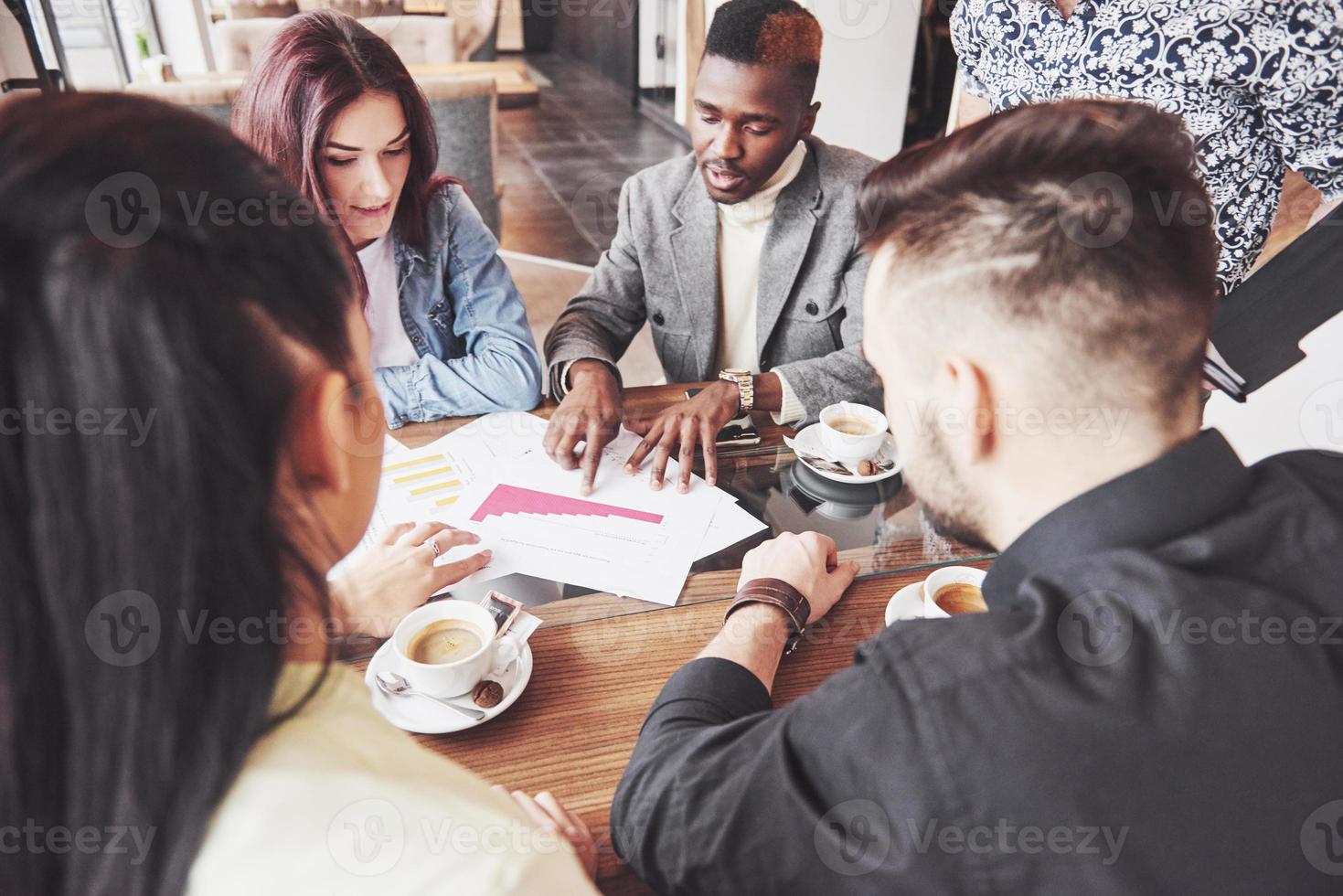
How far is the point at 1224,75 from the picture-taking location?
143 centimetres

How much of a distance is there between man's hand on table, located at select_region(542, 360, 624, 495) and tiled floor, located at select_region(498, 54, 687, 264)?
9.91ft

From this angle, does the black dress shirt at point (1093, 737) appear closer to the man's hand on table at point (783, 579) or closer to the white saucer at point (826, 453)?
the man's hand on table at point (783, 579)

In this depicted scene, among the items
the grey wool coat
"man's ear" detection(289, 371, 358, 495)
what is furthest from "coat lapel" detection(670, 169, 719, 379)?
"man's ear" detection(289, 371, 358, 495)

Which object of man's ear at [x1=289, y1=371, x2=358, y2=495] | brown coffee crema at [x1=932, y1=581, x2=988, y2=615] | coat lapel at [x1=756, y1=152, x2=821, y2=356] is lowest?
brown coffee crema at [x1=932, y1=581, x2=988, y2=615]

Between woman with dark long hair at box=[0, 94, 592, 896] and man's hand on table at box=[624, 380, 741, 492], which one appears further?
man's hand on table at box=[624, 380, 741, 492]

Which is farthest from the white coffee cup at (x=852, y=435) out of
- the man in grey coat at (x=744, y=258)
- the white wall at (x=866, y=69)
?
the white wall at (x=866, y=69)

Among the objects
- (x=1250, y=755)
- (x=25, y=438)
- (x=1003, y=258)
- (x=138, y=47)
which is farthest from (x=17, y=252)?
(x=138, y=47)

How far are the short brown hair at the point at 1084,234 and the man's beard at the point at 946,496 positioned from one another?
157 millimetres

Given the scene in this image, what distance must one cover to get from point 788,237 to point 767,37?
39 cm

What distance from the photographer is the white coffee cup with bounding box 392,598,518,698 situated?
0.85 metres

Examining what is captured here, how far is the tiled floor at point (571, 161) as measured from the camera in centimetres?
471

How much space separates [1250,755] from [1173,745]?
57 mm

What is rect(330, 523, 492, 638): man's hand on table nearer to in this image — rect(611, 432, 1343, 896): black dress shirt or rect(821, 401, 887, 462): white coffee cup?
rect(611, 432, 1343, 896): black dress shirt

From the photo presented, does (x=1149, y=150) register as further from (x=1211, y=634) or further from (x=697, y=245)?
(x=697, y=245)
